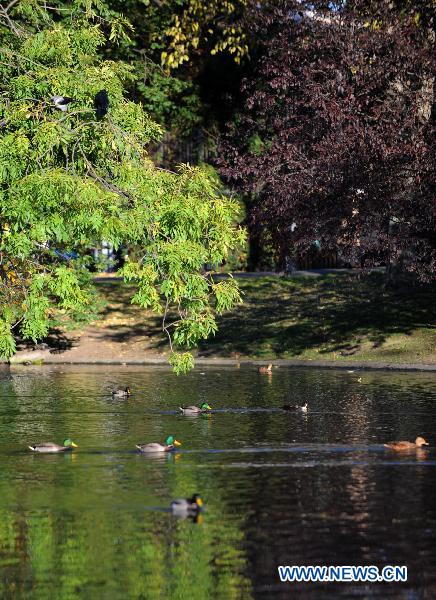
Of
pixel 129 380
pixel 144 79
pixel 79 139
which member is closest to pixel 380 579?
pixel 79 139

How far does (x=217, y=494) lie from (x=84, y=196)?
5716mm

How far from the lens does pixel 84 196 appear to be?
795 inches

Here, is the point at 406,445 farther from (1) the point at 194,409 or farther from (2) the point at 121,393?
(2) the point at 121,393

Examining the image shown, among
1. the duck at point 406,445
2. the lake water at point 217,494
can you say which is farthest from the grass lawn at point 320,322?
the duck at point 406,445

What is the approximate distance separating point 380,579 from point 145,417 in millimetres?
12835

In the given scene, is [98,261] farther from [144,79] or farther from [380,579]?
[380,579]

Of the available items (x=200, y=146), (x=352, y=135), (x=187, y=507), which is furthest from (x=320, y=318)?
(x=187, y=507)

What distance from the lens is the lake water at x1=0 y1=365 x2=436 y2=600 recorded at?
1252 centimetres

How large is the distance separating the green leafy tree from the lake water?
2278 mm

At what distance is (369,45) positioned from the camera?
35938mm

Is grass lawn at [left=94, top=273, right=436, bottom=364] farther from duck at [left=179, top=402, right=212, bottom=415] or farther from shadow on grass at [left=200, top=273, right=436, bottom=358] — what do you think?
duck at [left=179, top=402, right=212, bottom=415]

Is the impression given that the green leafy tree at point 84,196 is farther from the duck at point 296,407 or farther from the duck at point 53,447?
the duck at point 296,407

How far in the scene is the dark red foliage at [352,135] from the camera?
34375 mm

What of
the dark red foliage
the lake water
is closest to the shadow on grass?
the dark red foliage
